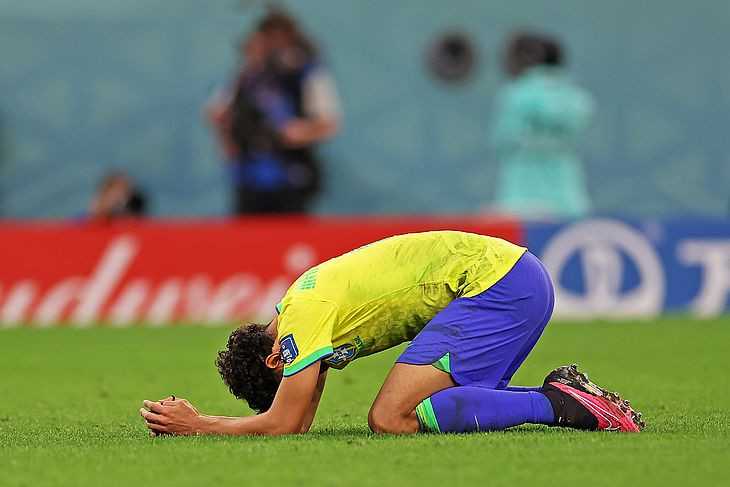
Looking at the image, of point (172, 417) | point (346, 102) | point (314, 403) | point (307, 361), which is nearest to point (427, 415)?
point (314, 403)

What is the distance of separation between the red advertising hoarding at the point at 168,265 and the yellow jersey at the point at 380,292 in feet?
29.2

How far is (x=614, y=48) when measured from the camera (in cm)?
2025

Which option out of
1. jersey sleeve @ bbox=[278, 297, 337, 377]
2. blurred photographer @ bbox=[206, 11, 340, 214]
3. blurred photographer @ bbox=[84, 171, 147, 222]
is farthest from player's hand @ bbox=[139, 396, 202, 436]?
blurred photographer @ bbox=[84, 171, 147, 222]

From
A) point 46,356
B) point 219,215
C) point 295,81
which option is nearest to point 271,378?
point 46,356

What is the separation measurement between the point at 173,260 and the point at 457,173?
5173 mm

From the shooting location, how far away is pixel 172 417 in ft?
22.9

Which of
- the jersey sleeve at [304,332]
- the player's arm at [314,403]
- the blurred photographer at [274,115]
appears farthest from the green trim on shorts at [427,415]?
the blurred photographer at [274,115]

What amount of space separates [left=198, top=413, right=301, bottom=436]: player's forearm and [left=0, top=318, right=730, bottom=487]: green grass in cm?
5

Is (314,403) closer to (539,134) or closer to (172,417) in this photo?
(172,417)

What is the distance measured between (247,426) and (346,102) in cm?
1339

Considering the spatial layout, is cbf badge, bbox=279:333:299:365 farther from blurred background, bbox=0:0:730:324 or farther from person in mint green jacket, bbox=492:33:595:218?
blurred background, bbox=0:0:730:324

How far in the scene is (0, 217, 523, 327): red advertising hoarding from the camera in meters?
16.0

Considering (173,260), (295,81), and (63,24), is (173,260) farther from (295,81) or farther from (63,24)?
(63,24)

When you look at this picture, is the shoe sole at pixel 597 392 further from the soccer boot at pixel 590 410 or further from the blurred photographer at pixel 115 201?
the blurred photographer at pixel 115 201
